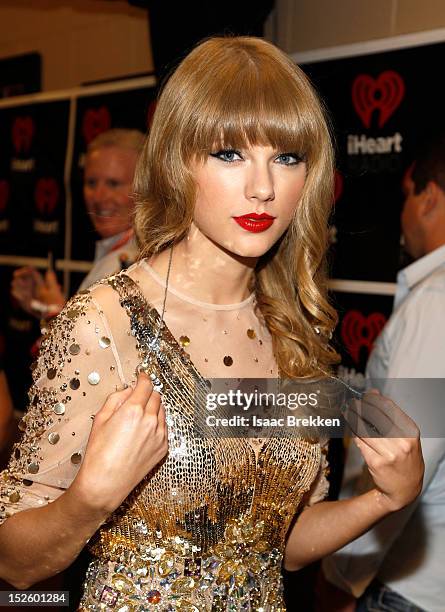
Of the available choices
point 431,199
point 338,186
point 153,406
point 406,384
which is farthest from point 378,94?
point 153,406

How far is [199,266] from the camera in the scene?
4.61ft

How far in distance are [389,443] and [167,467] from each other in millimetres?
368

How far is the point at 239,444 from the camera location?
1.35m

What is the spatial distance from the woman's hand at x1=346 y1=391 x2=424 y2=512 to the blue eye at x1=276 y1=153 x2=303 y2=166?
1.36ft

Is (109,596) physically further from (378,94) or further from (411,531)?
(378,94)

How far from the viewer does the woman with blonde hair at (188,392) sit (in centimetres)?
122

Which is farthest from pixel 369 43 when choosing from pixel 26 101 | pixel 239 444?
pixel 26 101

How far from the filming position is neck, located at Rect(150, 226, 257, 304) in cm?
140

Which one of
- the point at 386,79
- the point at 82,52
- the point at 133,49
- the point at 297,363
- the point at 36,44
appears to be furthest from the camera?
the point at 36,44

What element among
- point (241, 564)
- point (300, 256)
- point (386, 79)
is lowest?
point (241, 564)

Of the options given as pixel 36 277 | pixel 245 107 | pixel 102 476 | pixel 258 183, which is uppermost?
pixel 245 107

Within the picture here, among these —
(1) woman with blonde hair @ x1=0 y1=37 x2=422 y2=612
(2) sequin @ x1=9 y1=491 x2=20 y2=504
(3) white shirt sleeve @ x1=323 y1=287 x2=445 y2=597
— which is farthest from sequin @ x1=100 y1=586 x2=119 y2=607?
(3) white shirt sleeve @ x1=323 y1=287 x2=445 y2=597

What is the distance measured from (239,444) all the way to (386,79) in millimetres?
1665

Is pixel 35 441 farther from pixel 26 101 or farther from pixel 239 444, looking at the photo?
pixel 26 101
